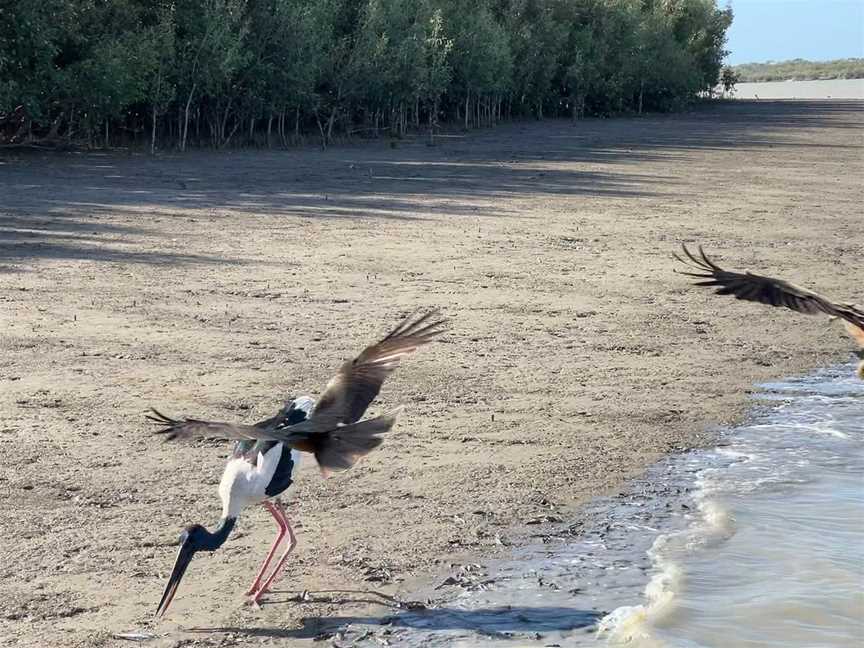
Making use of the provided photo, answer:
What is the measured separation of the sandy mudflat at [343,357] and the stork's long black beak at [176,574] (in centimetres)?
17

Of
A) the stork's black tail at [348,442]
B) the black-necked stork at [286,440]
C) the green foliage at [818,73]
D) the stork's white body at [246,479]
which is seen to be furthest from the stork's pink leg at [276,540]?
the green foliage at [818,73]

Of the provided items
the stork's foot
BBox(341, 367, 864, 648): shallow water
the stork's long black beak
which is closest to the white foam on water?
BBox(341, 367, 864, 648): shallow water

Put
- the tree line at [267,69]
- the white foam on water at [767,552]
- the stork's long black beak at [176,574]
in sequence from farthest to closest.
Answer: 1. the tree line at [267,69]
2. the white foam on water at [767,552]
3. the stork's long black beak at [176,574]

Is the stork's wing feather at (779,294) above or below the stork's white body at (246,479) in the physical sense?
above

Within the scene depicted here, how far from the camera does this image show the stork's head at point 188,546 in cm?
516

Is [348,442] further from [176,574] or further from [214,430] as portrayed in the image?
[176,574]

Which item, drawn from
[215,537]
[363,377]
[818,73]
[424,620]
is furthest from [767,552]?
[818,73]

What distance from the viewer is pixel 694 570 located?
21.3 ft

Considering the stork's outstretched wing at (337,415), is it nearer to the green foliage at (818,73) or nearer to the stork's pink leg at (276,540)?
the stork's pink leg at (276,540)

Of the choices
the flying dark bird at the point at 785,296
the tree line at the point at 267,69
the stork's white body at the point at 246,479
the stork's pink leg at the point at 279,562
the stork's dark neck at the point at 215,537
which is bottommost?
the stork's pink leg at the point at 279,562

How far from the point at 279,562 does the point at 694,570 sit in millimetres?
2071

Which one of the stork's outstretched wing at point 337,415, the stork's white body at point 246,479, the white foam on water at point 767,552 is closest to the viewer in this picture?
the stork's outstretched wing at point 337,415

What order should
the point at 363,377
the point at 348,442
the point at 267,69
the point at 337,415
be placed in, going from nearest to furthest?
the point at 348,442 → the point at 337,415 → the point at 363,377 → the point at 267,69

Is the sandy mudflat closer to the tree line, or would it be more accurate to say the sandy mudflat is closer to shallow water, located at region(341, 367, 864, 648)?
shallow water, located at region(341, 367, 864, 648)
